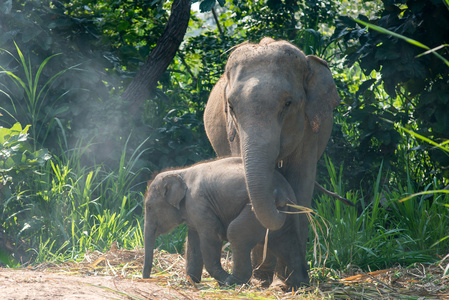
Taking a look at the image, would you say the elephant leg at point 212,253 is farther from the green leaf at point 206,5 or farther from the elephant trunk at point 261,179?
the green leaf at point 206,5

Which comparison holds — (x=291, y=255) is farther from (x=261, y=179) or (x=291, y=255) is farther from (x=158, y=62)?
(x=158, y=62)

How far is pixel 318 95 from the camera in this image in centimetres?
421

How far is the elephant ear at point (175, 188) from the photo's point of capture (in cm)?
441

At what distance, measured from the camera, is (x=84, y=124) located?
689cm

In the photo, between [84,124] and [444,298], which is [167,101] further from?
[444,298]

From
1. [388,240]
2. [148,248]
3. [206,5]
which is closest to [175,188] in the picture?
[148,248]

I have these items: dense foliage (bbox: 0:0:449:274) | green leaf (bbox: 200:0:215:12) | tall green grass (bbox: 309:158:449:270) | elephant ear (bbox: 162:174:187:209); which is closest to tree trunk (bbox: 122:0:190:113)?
dense foliage (bbox: 0:0:449:274)

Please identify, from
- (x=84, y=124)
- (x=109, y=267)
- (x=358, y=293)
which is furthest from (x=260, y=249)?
(x=84, y=124)

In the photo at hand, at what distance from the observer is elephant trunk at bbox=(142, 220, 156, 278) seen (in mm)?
4484

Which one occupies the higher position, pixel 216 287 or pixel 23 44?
pixel 23 44

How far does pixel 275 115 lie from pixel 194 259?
4.66 feet

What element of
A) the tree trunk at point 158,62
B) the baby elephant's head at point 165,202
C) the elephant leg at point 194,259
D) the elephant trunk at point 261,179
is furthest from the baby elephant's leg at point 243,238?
the tree trunk at point 158,62

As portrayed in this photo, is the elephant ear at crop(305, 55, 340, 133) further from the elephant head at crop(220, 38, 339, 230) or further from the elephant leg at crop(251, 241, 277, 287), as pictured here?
the elephant leg at crop(251, 241, 277, 287)

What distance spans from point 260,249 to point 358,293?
0.88m
